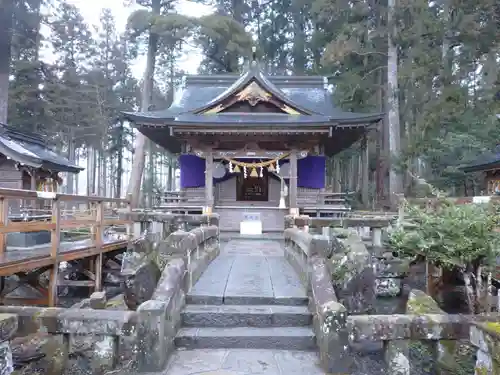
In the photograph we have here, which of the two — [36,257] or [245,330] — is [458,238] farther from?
[36,257]

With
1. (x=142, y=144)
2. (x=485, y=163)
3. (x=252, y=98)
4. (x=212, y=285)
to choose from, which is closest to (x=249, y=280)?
(x=212, y=285)

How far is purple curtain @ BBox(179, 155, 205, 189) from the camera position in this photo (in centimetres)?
1614

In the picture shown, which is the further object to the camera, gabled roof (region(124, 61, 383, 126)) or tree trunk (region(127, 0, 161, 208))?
tree trunk (region(127, 0, 161, 208))

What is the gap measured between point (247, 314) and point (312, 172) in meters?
11.6

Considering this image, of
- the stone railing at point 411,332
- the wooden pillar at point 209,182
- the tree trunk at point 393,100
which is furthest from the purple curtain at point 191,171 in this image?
the stone railing at point 411,332

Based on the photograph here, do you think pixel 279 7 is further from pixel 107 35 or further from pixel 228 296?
pixel 228 296

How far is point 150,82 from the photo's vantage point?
24750mm

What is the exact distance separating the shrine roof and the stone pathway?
13.0m

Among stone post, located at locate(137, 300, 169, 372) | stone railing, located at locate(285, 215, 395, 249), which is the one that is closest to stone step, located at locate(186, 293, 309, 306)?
stone post, located at locate(137, 300, 169, 372)

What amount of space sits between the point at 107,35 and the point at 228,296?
40.7 m

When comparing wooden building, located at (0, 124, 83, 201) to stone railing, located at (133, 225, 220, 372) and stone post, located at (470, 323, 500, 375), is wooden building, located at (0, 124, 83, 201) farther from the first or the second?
stone post, located at (470, 323, 500, 375)

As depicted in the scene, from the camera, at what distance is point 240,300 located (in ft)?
17.9

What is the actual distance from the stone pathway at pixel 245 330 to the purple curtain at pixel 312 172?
9892mm

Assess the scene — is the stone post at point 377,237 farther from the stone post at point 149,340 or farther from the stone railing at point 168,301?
the stone post at point 149,340
